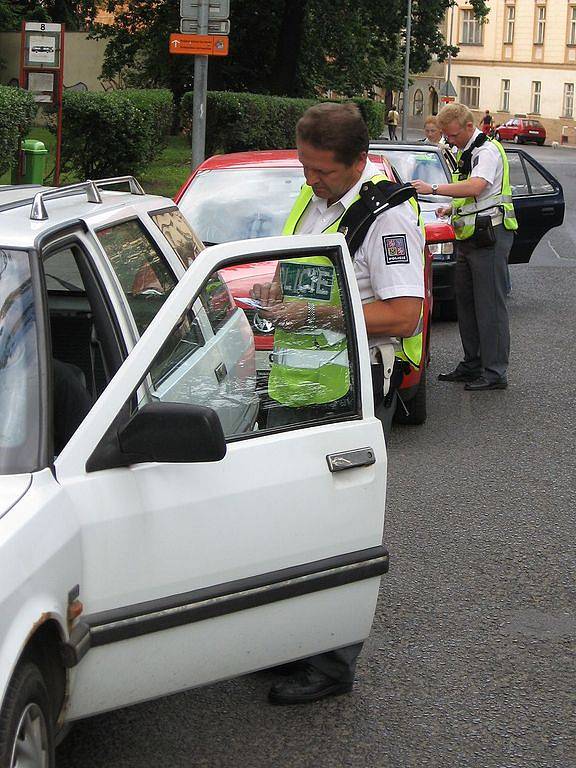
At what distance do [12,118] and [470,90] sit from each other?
81913 millimetres

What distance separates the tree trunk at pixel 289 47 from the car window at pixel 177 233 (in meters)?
30.7

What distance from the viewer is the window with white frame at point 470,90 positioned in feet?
306

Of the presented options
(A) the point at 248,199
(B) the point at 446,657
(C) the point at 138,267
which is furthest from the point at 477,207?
(C) the point at 138,267

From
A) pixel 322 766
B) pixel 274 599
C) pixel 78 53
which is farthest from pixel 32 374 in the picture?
pixel 78 53

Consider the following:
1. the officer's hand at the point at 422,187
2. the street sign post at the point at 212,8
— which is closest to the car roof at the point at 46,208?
the officer's hand at the point at 422,187

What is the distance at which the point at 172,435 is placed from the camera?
121 inches

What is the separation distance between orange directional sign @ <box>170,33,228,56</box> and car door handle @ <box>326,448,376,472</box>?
10.2 m

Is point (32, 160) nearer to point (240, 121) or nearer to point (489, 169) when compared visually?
point (240, 121)

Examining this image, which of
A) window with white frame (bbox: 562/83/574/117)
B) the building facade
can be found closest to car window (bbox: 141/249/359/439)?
the building facade

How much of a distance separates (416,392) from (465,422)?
0.62m

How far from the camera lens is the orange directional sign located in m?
13.3

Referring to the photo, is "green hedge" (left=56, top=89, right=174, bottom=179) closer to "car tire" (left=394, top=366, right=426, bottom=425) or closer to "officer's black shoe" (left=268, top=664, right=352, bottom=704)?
"car tire" (left=394, top=366, right=426, bottom=425)

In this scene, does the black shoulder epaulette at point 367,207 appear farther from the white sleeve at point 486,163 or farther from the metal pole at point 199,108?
the metal pole at point 199,108

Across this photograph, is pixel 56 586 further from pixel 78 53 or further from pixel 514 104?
pixel 514 104
